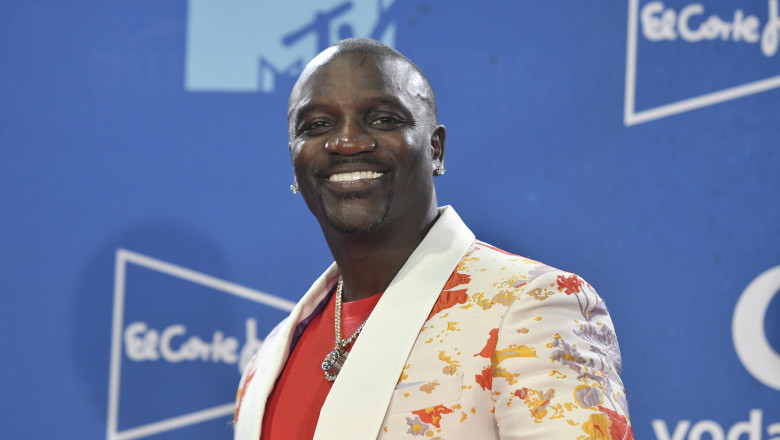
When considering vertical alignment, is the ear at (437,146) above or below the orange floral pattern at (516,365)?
above

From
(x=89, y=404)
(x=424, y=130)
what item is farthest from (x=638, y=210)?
(x=89, y=404)

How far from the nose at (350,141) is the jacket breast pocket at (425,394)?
0.38 metres

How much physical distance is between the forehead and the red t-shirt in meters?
0.34

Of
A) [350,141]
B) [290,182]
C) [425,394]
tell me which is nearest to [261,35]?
[290,182]

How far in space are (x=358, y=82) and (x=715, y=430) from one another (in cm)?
122

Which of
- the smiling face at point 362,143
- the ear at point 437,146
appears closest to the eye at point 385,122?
the smiling face at point 362,143

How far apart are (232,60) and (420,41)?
1.56 ft

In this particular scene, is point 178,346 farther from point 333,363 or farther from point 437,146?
point 437,146

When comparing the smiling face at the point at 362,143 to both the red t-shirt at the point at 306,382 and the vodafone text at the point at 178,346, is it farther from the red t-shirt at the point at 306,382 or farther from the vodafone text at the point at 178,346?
the vodafone text at the point at 178,346

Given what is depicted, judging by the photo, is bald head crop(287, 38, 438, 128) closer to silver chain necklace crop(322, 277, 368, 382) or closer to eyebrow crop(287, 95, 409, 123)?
eyebrow crop(287, 95, 409, 123)

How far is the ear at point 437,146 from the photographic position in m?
1.50

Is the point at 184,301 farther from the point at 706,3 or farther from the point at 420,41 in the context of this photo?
the point at 706,3

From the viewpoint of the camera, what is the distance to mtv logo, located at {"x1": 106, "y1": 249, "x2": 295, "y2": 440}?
2131 mm

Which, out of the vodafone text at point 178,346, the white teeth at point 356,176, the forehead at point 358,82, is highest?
the forehead at point 358,82
